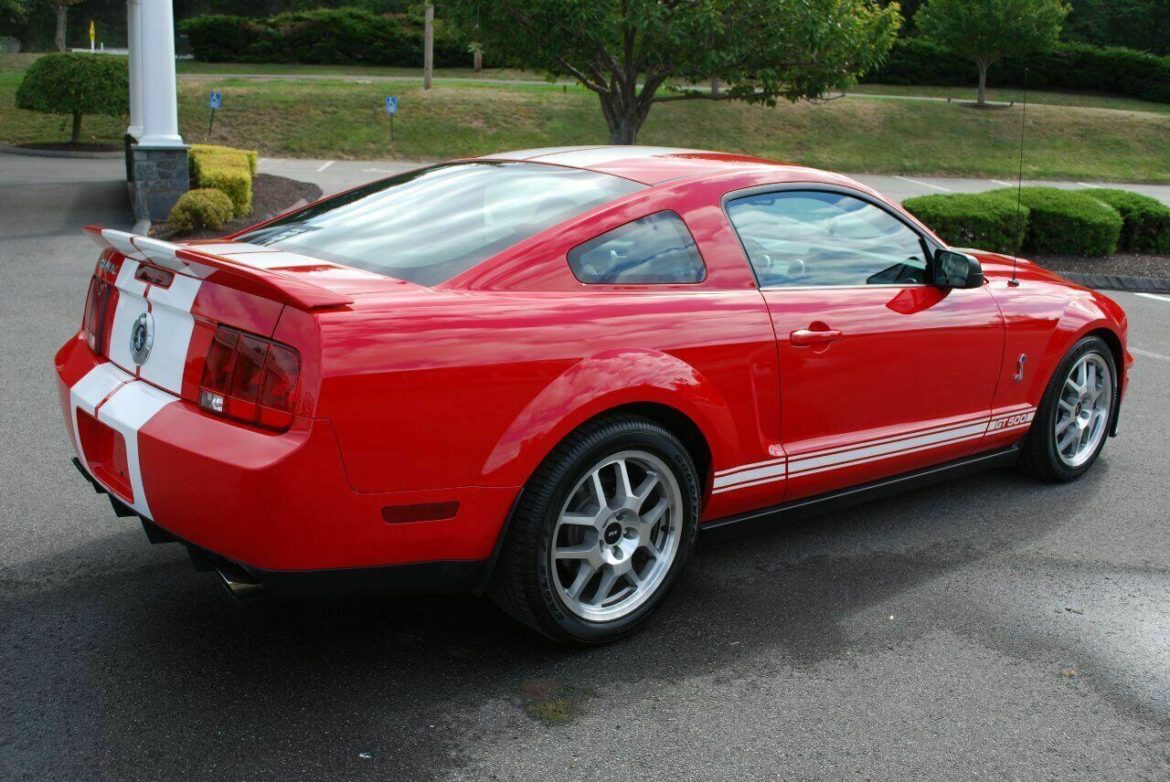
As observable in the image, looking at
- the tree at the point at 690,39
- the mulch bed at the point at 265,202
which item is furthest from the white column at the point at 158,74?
the tree at the point at 690,39

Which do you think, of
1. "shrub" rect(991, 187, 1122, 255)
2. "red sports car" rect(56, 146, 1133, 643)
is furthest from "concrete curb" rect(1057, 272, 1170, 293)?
"red sports car" rect(56, 146, 1133, 643)

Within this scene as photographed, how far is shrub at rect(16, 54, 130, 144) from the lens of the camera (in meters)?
23.3

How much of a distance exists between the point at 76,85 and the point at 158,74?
11885mm

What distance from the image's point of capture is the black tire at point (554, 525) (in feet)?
10.9

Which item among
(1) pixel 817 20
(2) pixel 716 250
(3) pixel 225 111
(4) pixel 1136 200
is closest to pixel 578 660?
(2) pixel 716 250

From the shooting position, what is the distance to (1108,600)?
421cm

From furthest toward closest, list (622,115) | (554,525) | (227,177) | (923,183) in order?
(923,183) → (622,115) → (227,177) → (554,525)

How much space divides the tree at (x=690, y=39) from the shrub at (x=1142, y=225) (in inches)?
143

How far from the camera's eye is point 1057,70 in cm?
4394

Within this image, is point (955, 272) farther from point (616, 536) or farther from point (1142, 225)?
point (1142, 225)

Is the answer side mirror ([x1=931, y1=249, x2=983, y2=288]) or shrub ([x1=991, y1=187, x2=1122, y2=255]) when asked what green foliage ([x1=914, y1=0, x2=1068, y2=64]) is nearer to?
shrub ([x1=991, y1=187, x2=1122, y2=255])

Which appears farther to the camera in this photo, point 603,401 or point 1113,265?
point 1113,265

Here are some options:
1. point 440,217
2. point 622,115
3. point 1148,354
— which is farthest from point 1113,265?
point 440,217

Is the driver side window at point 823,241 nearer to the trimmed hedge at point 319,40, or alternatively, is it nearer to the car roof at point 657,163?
the car roof at point 657,163
